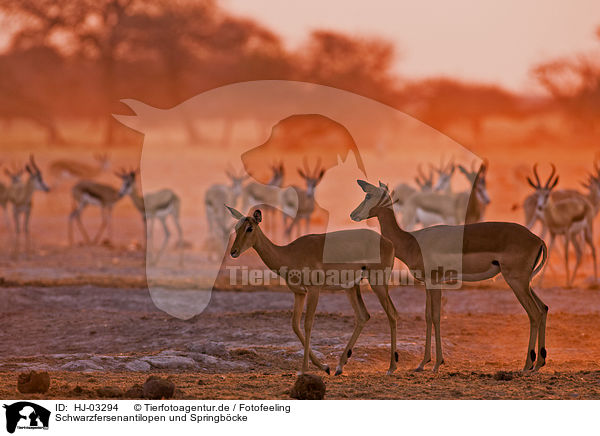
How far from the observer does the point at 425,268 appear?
30.0 feet

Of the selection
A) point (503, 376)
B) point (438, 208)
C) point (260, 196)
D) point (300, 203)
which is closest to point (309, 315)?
point (503, 376)

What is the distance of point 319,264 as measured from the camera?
8.81m

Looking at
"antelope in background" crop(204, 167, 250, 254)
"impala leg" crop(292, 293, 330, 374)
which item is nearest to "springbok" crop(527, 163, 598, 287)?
"antelope in background" crop(204, 167, 250, 254)

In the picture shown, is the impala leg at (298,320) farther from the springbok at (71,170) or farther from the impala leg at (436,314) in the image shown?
the springbok at (71,170)

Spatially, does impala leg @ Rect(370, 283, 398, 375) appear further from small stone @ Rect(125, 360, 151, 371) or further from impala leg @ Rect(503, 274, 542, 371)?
small stone @ Rect(125, 360, 151, 371)

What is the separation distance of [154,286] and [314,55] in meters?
28.5

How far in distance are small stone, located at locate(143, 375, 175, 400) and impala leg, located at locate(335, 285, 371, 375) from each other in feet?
5.68

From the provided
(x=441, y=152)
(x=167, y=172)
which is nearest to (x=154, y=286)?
(x=167, y=172)

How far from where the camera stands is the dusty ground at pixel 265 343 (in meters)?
8.45

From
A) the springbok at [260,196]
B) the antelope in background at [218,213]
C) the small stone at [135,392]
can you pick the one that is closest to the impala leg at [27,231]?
the antelope in background at [218,213]

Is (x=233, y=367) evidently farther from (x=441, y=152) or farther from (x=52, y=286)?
→ (x=441, y=152)

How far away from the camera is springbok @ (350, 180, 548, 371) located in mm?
9047

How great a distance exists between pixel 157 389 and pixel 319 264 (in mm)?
1855
